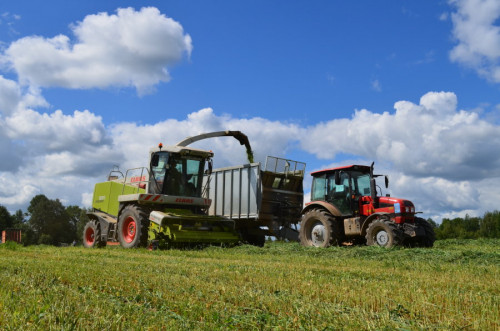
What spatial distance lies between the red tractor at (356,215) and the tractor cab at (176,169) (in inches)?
159

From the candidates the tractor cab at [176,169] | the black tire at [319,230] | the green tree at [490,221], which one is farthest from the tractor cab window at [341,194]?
the green tree at [490,221]

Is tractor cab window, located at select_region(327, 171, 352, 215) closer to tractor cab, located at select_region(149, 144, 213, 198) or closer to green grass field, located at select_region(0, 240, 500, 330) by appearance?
tractor cab, located at select_region(149, 144, 213, 198)

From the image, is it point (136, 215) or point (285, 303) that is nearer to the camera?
point (285, 303)

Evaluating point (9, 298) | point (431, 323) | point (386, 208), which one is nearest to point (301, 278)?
point (431, 323)

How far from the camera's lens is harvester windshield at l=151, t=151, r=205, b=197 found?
15289 millimetres

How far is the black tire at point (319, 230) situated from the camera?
13.3 m

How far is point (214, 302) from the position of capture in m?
4.27

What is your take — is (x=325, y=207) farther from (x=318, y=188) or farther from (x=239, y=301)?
(x=239, y=301)

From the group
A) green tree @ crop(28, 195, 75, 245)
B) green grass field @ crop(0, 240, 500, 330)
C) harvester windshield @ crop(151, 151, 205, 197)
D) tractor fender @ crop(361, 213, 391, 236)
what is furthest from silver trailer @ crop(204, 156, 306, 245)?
green tree @ crop(28, 195, 75, 245)

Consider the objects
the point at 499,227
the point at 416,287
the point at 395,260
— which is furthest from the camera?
the point at 499,227

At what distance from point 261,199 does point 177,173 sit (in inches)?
116

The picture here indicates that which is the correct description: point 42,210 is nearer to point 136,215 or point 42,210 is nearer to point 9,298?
point 136,215

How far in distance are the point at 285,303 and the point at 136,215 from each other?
1138 cm

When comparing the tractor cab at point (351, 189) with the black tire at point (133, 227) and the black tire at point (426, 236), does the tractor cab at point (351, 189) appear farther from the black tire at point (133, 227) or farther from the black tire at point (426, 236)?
the black tire at point (133, 227)
